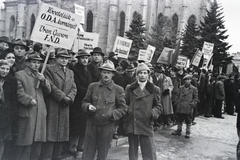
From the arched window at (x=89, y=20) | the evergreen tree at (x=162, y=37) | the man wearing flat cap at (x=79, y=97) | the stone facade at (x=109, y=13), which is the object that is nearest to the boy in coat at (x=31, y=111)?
the man wearing flat cap at (x=79, y=97)

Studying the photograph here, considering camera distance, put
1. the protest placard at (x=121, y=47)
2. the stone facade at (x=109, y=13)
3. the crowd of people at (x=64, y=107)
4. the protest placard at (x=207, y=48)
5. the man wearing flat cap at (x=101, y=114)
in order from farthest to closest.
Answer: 1. the stone facade at (x=109, y=13)
2. the protest placard at (x=207, y=48)
3. the protest placard at (x=121, y=47)
4. the man wearing flat cap at (x=101, y=114)
5. the crowd of people at (x=64, y=107)

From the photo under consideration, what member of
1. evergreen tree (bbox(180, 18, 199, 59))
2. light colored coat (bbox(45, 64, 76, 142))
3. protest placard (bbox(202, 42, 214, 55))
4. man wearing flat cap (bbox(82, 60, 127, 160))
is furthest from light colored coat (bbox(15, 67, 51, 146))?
evergreen tree (bbox(180, 18, 199, 59))

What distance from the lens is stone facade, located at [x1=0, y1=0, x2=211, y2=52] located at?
135ft

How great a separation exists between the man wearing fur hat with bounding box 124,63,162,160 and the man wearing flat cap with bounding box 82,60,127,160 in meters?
0.43

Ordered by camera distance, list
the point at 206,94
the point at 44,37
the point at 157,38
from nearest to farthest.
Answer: the point at 44,37 < the point at 206,94 < the point at 157,38

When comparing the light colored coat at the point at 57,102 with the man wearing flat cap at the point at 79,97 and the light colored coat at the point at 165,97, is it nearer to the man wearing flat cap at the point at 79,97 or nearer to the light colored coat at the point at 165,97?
the man wearing flat cap at the point at 79,97

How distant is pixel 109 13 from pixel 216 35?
1936cm

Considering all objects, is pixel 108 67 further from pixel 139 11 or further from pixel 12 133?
pixel 139 11

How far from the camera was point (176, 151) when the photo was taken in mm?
6898

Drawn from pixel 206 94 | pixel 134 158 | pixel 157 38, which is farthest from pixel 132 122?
pixel 157 38

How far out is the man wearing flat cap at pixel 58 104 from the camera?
15.0 feet

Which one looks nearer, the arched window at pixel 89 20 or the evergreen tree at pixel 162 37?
the evergreen tree at pixel 162 37

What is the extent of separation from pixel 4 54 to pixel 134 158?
10.1 feet

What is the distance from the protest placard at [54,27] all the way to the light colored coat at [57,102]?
49 cm
